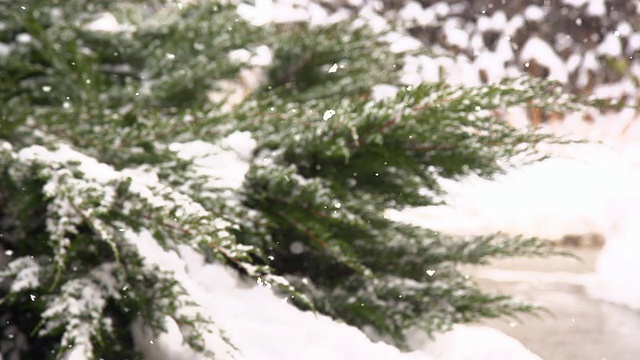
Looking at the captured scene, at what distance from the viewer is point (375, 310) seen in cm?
140

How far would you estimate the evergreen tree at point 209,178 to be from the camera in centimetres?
101

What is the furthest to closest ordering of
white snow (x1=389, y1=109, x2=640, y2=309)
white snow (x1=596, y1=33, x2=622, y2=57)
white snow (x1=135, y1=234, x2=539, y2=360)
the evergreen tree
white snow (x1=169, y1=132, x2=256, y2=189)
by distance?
white snow (x1=596, y1=33, x2=622, y2=57), white snow (x1=389, y1=109, x2=640, y2=309), white snow (x1=169, y1=132, x2=256, y2=189), white snow (x1=135, y1=234, x2=539, y2=360), the evergreen tree

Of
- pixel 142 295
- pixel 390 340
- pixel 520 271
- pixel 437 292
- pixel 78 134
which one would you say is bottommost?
pixel 520 271

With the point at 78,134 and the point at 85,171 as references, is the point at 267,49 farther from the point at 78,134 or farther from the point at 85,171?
the point at 85,171

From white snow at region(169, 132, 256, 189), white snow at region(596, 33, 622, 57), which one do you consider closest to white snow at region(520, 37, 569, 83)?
white snow at region(596, 33, 622, 57)

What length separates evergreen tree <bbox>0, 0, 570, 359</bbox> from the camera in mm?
1009

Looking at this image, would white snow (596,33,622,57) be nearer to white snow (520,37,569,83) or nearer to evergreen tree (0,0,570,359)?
white snow (520,37,569,83)

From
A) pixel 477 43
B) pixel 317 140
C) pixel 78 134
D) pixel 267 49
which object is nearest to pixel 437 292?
pixel 317 140

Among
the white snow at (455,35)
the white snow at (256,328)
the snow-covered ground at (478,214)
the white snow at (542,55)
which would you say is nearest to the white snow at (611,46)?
the snow-covered ground at (478,214)

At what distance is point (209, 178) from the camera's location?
127cm

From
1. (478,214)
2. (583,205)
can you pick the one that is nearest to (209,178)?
(478,214)

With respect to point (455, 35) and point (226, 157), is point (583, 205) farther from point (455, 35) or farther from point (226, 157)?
point (226, 157)

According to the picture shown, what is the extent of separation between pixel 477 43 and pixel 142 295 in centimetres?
531

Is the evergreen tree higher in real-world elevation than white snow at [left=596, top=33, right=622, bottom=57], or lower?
higher
